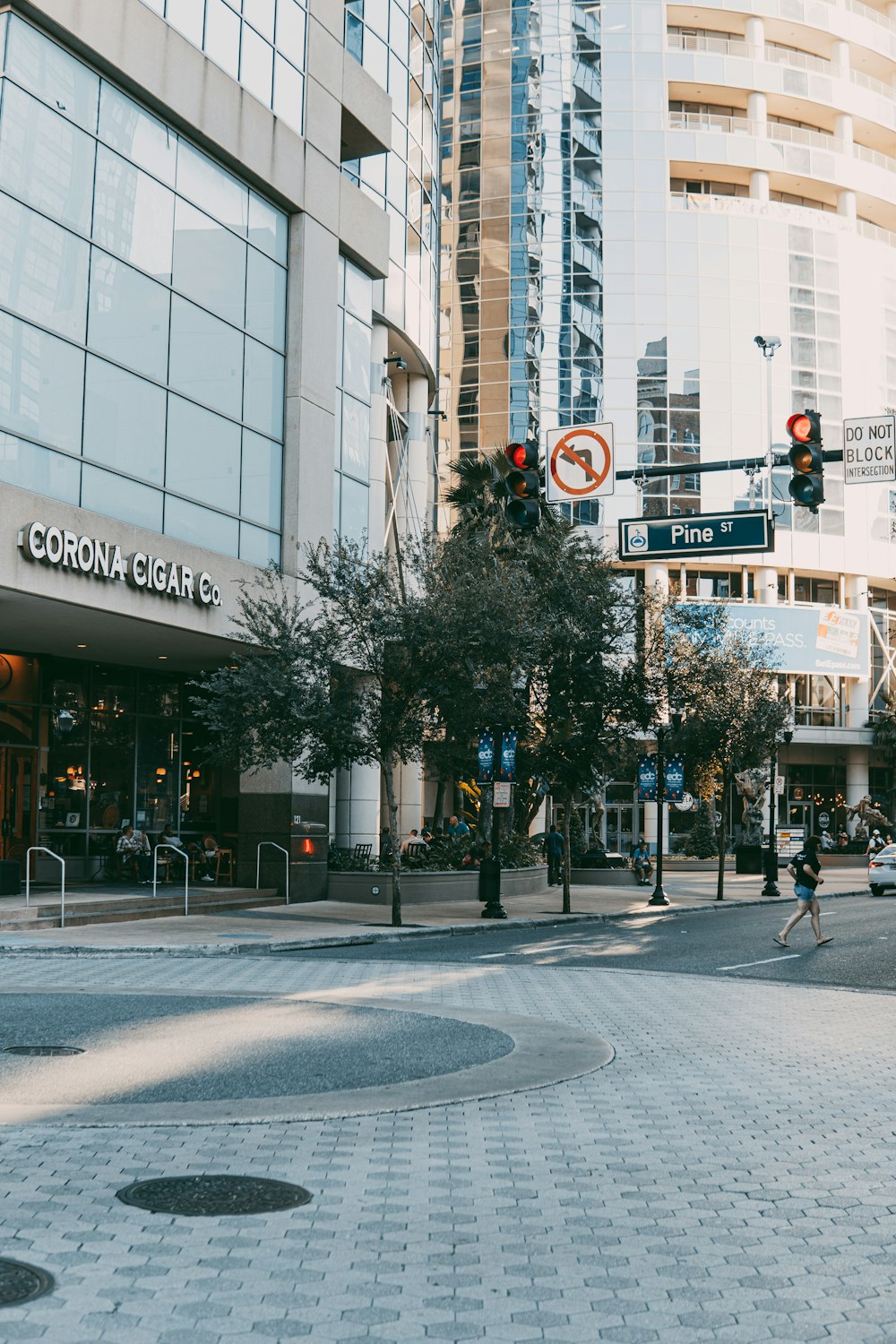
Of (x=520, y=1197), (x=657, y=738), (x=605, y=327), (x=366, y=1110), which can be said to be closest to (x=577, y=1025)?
(x=366, y=1110)

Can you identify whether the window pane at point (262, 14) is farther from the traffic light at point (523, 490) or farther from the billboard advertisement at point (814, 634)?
the billboard advertisement at point (814, 634)

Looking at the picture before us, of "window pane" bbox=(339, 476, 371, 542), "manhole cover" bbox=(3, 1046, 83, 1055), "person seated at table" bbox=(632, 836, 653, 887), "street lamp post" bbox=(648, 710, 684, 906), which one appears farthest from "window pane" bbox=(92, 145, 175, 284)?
"person seated at table" bbox=(632, 836, 653, 887)

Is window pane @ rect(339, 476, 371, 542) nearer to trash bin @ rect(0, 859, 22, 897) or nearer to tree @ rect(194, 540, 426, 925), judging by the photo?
tree @ rect(194, 540, 426, 925)

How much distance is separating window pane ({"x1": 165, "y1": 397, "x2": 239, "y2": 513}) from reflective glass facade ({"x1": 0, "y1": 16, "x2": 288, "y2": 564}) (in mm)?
35

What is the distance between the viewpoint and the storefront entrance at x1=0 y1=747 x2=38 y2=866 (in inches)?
993

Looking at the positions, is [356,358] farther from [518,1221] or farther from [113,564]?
[518,1221]

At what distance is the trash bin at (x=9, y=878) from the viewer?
886 inches

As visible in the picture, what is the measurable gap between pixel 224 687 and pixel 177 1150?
53.4 feet

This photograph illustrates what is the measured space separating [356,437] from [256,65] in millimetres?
8203

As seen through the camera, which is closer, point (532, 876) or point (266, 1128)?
point (266, 1128)

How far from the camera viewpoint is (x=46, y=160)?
20.6 meters

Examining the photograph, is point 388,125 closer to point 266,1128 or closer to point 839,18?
point 266,1128

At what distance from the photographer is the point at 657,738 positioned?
32812 millimetres

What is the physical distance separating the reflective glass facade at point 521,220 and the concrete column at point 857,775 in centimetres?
2219
